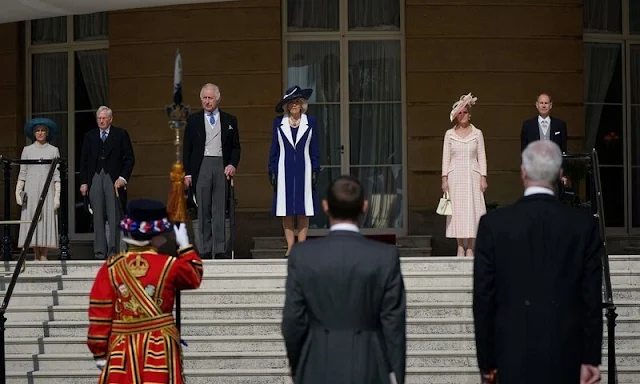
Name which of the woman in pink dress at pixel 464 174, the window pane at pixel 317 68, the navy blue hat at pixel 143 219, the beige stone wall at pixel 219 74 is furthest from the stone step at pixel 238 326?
the window pane at pixel 317 68

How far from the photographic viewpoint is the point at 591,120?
16.9 m

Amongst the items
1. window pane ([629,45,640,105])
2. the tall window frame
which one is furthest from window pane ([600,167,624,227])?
window pane ([629,45,640,105])

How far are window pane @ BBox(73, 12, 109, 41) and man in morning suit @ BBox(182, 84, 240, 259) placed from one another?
16.8ft

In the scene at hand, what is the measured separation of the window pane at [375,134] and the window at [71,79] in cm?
327

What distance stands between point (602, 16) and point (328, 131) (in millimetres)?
3815

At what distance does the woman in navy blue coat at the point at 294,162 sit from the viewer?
481 inches

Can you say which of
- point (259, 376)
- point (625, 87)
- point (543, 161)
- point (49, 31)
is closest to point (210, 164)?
point (259, 376)

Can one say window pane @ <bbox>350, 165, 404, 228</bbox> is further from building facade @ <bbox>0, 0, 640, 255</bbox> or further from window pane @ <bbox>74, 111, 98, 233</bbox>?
window pane @ <bbox>74, 111, 98, 233</bbox>

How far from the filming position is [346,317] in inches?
227

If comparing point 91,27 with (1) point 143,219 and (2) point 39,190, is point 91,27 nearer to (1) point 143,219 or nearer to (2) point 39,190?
(2) point 39,190

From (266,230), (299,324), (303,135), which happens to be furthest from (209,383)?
(266,230)

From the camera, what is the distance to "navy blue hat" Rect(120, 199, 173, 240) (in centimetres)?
681

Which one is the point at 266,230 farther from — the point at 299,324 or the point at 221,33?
the point at 299,324

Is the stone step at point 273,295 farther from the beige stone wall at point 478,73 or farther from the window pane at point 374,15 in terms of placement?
the window pane at point 374,15
